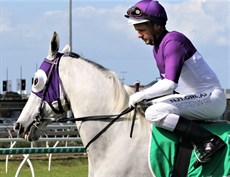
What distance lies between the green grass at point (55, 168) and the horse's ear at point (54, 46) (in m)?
7.59

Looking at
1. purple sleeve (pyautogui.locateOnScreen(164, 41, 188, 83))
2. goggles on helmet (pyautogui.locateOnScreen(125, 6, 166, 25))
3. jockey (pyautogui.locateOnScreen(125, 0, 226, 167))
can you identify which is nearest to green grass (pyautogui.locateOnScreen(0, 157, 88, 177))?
jockey (pyautogui.locateOnScreen(125, 0, 226, 167))

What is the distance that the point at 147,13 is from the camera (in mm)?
5660

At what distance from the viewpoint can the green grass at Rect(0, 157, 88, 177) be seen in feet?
46.0

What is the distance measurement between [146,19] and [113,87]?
0.74 metres

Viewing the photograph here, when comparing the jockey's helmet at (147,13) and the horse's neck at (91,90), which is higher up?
the jockey's helmet at (147,13)

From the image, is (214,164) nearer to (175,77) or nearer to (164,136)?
(164,136)

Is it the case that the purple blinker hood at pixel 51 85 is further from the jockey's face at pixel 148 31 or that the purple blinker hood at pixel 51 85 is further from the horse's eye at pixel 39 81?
the jockey's face at pixel 148 31

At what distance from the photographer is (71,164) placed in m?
16.7

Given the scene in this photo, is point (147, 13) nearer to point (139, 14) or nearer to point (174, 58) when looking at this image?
point (139, 14)

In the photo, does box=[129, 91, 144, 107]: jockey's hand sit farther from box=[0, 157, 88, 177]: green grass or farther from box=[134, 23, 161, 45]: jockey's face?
box=[0, 157, 88, 177]: green grass

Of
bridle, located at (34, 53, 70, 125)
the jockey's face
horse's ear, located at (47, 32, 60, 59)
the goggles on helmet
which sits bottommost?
bridle, located at (34, 53, 70, 125)

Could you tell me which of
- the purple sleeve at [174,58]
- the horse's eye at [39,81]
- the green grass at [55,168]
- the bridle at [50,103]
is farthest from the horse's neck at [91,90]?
the green grass at [55,168]

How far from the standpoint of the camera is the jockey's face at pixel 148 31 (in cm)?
571

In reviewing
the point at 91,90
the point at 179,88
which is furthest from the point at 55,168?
the point at 179,88
